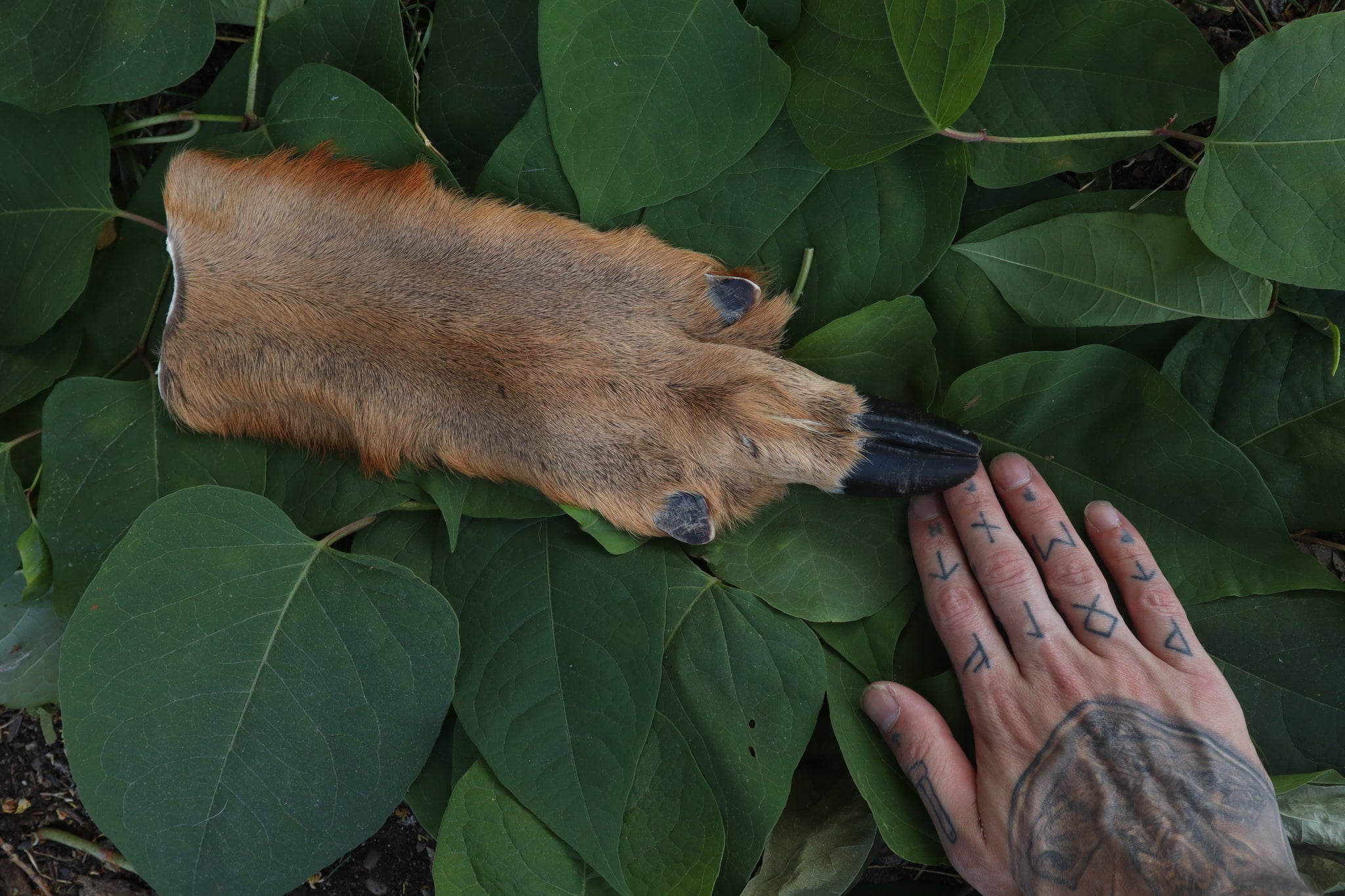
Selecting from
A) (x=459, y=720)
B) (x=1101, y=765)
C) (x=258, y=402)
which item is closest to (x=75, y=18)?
(x=258, y=402)

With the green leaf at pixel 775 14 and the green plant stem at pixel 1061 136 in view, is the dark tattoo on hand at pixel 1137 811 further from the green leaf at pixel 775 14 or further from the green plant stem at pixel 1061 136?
the green leaf at pixel 775 14

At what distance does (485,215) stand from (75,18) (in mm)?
891

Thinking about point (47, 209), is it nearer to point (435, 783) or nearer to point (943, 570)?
point (435, 783)

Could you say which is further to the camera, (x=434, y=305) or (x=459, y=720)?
(x=459, y=720)

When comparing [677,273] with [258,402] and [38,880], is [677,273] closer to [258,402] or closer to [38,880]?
[258,402]

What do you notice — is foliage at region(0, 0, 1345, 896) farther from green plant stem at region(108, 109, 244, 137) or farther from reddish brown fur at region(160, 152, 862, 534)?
reddish brown fur at region(160, 152, 862, 534)

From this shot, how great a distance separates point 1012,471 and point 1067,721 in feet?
1.71

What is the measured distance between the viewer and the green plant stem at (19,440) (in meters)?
1.92

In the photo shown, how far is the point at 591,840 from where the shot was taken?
1741 mm

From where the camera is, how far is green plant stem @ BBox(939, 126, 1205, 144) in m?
1.68

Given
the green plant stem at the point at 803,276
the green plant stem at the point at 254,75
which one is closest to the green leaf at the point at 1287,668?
the green plant stem at the point at 803,276

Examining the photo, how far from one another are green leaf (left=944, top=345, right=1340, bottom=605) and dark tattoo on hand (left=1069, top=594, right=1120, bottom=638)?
0.49 ft

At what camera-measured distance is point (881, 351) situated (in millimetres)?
1788

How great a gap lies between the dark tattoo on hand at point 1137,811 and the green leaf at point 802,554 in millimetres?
523
